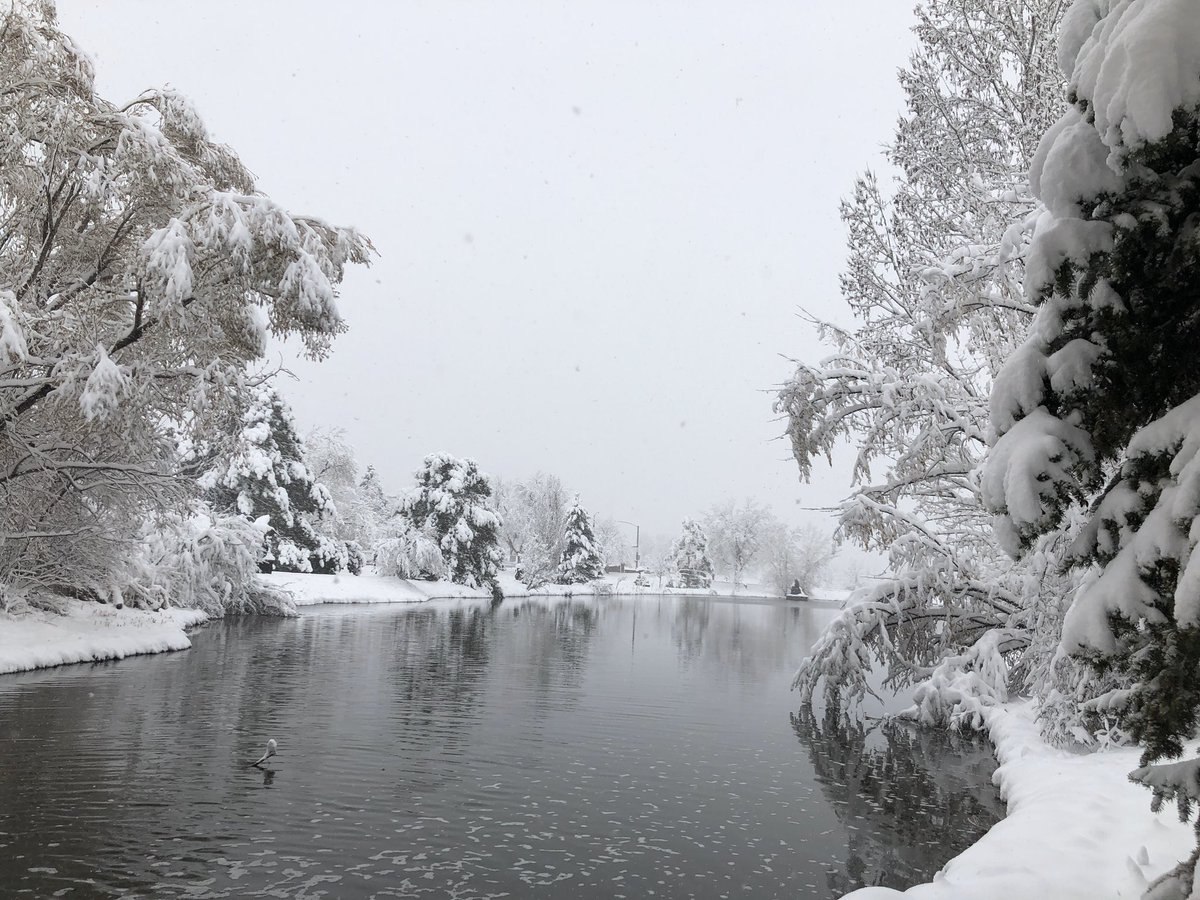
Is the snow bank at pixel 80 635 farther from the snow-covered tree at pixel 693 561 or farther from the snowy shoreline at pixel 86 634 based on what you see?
the snow-covered tree at pixel 693 561

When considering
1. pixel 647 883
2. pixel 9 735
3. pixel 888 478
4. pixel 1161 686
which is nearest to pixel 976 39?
pixel 888 478

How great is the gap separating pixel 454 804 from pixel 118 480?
1109 cm

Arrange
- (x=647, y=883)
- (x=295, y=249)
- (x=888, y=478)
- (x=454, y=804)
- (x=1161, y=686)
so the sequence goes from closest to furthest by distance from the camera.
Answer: (x=1161, y=686), (x=647, y=883), (x=454, y=804), (x=295, y=249), (x=888, y=478)

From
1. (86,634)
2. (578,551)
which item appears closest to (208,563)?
(86,634)

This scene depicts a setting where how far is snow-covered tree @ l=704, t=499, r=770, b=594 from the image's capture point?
3937 inches

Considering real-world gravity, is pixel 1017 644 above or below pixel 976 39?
below

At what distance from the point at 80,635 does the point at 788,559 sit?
83703 mm

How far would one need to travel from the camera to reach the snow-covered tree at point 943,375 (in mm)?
11039

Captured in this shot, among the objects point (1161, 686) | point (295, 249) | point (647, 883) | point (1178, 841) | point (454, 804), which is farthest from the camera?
point (295, 249)

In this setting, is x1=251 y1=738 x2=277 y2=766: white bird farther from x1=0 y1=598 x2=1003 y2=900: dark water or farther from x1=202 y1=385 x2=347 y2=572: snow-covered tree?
x1=202 y1=385 x2=347 y2=572: snow-covered tree

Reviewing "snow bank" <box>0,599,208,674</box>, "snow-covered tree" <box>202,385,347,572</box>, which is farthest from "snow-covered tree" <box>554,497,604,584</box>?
"snow bank" <box>0,599,208,674</box>

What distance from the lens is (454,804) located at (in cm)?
838

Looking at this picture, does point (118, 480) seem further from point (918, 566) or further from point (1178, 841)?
point (1178, 841)

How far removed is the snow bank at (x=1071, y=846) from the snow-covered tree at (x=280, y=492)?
35.1 meters
